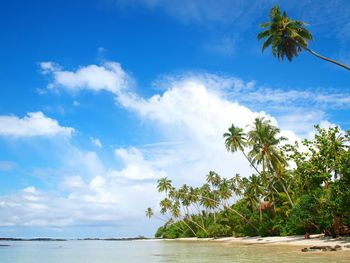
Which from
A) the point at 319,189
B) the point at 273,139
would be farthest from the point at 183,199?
the point at 319,189

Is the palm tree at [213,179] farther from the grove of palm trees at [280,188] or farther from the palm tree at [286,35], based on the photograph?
the palm tree at [286,35]

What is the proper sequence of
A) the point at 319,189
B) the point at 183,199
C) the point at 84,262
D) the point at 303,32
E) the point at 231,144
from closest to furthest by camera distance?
the point at 84,262
the point at 303,32
the point at 319,189
the point at 231,144
the point at 183,199

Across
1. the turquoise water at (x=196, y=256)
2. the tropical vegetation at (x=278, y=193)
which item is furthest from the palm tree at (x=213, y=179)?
the turquoise water at (x=196, y=256)

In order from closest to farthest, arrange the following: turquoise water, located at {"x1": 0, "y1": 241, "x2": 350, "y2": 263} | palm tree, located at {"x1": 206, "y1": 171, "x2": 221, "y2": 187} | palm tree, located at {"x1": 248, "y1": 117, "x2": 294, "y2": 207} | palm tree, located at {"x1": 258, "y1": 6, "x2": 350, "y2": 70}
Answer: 1. turquoise water, located at {"x1": 0, "y1": 241, "x2": 350, "y2": 263}
2. palm tree, located at {"x1": 258, "y1": 6, "x2": 350, "y2": 70}
3. palm tree, located at {"x1": 248, "y1": 117, "x2": 294, "y2": 207}
4. palm tree, located at {"x1": 206, "y1": 171, "x2": 221, "y2": 187}

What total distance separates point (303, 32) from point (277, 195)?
36237 mm

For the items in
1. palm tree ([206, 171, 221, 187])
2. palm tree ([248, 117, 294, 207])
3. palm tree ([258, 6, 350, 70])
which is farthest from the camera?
palm tree ([206, 171, 221, 187])

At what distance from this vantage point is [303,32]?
3409cm

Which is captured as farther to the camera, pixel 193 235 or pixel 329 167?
pixel 193 235

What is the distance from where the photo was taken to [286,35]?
112ft

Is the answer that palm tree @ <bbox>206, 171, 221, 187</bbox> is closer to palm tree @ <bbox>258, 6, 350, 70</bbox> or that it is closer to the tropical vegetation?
the tropical vegetation

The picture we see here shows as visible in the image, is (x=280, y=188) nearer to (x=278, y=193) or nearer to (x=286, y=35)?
(x=278, y=193)

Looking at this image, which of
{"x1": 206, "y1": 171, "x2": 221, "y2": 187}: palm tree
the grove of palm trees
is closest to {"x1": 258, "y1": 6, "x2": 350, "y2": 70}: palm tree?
the grove of palm trees

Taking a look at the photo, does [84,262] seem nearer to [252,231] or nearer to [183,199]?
[252,231]

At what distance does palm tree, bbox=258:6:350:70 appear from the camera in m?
33.6
